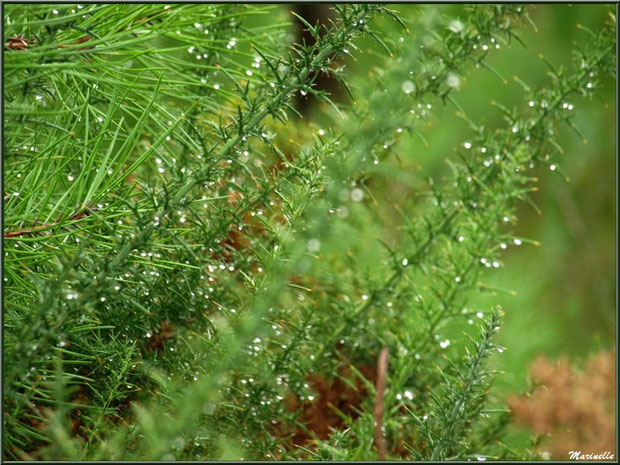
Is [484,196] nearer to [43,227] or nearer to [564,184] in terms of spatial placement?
[43,227]

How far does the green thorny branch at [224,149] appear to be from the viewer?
1.17 ft

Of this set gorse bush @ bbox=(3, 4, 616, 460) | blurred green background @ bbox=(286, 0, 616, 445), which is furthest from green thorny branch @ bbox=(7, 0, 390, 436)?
blurred green background @ bbox=(286, 0, 616, 445)

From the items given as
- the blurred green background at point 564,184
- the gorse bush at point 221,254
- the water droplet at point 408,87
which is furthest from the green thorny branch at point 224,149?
the blurred green background at point 564,184

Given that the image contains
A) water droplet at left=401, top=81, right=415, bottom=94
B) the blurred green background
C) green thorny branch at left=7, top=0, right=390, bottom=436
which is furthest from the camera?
the blurred green background

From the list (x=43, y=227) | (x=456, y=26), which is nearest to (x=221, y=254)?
(x=43, y=227)

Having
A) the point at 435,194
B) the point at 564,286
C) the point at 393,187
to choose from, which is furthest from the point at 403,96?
the point at 564,286

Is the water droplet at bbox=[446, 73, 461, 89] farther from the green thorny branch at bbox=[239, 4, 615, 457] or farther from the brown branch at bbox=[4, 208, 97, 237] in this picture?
the brown branch at bbox=[4, 208, 97, 237]

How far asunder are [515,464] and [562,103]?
13.5 inches

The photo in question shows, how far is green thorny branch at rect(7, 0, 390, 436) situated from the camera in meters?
0.36

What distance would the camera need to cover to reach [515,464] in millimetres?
452

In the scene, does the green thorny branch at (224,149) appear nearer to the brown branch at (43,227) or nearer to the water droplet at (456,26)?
the brown branch at (43,227)

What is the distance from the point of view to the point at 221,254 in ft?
1.91

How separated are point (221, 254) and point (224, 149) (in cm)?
20

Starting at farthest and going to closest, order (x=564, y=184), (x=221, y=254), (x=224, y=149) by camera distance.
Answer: (x=564, y=184)
(x=221, y=254)
(x=224, y=149)
